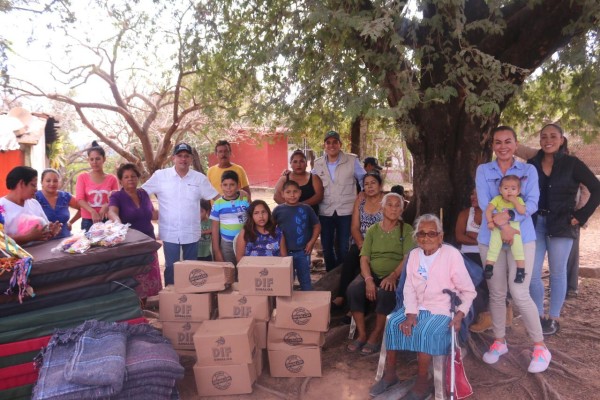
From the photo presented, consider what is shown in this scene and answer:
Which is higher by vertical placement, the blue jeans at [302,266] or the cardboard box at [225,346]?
the blue jeans at [302,266]

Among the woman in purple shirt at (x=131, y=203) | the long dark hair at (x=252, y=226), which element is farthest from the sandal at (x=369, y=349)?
the woman in purple shirt at (x=131, y=203)

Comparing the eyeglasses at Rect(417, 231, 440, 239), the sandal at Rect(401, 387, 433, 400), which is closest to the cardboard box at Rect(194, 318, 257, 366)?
the sandal at Rect(401, 387, 433, 400)

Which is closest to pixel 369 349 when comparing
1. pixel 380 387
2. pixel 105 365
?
pixel 380 387

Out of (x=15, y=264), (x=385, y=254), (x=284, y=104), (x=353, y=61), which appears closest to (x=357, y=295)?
(x=385, y=254)

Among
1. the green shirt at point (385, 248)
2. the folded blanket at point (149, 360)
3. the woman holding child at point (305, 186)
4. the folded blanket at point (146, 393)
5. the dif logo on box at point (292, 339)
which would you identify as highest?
the woman holding child at point (305, 186)

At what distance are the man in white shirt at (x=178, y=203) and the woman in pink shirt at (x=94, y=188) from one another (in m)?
0.72

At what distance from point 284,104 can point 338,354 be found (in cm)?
239

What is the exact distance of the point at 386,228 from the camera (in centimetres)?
453

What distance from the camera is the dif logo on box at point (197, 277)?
160 inches

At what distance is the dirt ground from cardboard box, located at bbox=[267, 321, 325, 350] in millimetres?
299

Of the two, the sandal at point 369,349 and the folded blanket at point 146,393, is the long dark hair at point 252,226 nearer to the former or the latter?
the sandal at point 369,349

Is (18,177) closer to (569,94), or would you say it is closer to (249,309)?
(249,309)

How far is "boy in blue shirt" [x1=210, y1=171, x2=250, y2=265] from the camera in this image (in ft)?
16.3

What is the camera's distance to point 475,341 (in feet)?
14.3
